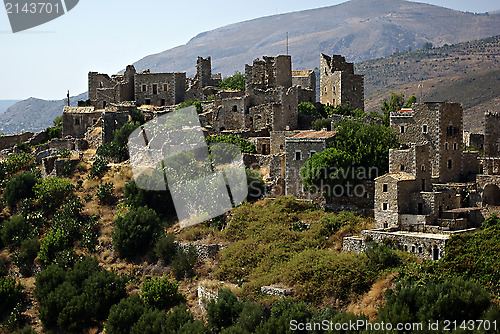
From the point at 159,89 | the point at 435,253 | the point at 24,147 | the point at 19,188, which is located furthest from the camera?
the point at 159,89

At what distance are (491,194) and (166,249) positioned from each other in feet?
65.6

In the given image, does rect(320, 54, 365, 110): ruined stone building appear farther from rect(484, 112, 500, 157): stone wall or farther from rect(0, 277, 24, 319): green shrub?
rect(0, 277, 24, 319): green shrub

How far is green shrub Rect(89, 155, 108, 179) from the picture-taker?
54.6 metres

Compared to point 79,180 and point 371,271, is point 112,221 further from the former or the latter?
point 371,271

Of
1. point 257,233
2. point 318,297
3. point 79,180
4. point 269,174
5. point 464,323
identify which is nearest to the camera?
point 464,323

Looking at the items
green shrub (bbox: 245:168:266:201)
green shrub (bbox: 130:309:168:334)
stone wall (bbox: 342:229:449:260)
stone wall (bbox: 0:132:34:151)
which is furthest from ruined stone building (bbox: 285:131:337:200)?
stone wall (bbox: 0:132:34:151)

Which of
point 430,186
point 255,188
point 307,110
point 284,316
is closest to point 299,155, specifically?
point 255,188

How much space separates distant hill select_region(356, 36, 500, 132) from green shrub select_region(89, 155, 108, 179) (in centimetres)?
6343

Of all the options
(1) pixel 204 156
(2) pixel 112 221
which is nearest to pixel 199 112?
(1) pixel 204 156

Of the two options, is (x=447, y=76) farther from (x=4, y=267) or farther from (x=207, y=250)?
(x=4, y=267)

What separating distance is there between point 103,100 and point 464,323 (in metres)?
43.2

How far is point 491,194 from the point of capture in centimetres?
3991

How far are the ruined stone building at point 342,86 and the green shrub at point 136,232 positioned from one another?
20.7m

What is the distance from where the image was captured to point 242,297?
36.7 m
